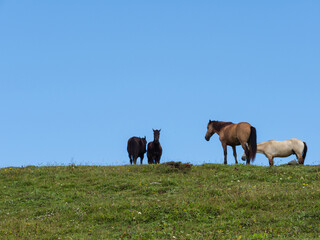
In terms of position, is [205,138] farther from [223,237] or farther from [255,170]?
[223,237]

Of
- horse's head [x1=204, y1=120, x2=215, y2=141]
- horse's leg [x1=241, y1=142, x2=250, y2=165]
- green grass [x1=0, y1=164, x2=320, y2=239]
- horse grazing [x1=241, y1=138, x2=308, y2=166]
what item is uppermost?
horse's head [x1=204, y1=120, x2=215, y2=141]

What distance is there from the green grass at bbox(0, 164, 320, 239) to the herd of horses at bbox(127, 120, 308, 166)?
15.4 feet

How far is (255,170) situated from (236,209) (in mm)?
6964

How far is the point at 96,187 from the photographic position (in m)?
18.3

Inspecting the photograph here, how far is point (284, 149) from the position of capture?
3134 centimetres

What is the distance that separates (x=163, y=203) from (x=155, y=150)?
49.6 ft

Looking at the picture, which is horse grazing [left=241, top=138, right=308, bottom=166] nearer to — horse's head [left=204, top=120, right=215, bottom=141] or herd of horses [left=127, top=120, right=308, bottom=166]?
herd of horses [left=127, top=120, right=308, bottom=166]

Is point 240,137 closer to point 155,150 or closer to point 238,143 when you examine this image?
point 238,143

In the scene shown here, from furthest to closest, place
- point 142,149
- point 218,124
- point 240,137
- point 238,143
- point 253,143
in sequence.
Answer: point 142,149 → point 218,124 → point 238,143 → point 240,137 → point 253,143

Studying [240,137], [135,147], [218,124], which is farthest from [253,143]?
[135,147]

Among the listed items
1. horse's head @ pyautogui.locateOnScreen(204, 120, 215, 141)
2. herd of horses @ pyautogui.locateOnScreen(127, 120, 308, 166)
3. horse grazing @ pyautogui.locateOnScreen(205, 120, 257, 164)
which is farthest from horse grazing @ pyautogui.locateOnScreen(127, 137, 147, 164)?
horse grazing @ pyautogui.locateOnScreen(205, 120, 257, 164)

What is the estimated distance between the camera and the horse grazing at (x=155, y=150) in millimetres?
28634

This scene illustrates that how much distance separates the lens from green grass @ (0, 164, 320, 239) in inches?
477

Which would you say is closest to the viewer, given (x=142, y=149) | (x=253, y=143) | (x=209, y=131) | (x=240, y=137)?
(x=253, y=143)
